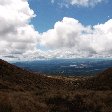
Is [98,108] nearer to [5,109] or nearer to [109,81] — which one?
[5,109]

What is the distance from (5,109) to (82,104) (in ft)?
19.3

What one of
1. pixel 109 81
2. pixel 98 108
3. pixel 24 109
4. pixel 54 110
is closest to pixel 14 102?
pixel 24 109

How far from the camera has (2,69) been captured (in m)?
57.3

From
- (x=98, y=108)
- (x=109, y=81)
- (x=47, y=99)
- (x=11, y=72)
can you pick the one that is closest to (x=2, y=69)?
(x=11, y=72)

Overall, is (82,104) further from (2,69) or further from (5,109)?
(2,69)

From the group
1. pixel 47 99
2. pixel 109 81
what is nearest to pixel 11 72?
pixel 109 81

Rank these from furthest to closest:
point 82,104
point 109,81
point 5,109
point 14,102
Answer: point 109,81 < point 82,104 < point 14,102 < point 5,109

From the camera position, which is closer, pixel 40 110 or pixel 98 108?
pixel 40 110

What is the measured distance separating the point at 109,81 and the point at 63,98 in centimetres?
2295

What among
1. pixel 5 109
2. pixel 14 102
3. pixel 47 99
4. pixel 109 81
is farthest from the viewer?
pixel 109 81

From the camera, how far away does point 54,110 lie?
17.6 meters

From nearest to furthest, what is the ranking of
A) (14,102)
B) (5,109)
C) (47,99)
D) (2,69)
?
1. (5,109)
2. (14,102)
3. (47,99)
4. (2,69)

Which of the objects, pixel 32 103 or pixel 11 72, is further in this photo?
pixel 11 72

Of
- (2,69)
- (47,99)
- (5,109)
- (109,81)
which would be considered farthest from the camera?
(2,69)
